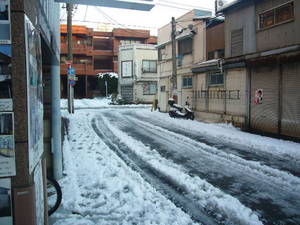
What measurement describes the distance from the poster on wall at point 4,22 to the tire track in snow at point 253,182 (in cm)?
449

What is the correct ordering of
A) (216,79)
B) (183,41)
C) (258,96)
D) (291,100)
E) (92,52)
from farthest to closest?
1. (92,52)
2. (183,41)
3. (216,79)
4. (258,96)
5. (291,100)

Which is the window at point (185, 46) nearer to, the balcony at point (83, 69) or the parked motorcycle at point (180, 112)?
the parked motorcycle at point (180, 112)

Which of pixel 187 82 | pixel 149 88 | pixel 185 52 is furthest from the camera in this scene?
pixel 149 88

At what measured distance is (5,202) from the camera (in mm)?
2439

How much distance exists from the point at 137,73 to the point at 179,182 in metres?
32.6

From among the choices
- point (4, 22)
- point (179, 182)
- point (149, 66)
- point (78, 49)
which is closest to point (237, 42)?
point (179, 182)

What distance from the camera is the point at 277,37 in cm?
1227

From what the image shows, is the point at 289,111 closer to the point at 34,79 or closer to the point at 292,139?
the point at 292,139

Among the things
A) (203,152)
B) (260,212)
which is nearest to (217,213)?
(260,212)

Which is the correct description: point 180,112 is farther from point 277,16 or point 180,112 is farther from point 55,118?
point 55,118

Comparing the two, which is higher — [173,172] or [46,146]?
[46,146]

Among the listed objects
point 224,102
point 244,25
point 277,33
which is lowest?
point 224,102

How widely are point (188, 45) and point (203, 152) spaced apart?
14442mm

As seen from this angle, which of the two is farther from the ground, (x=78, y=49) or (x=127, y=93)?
(x=78, y=49)
